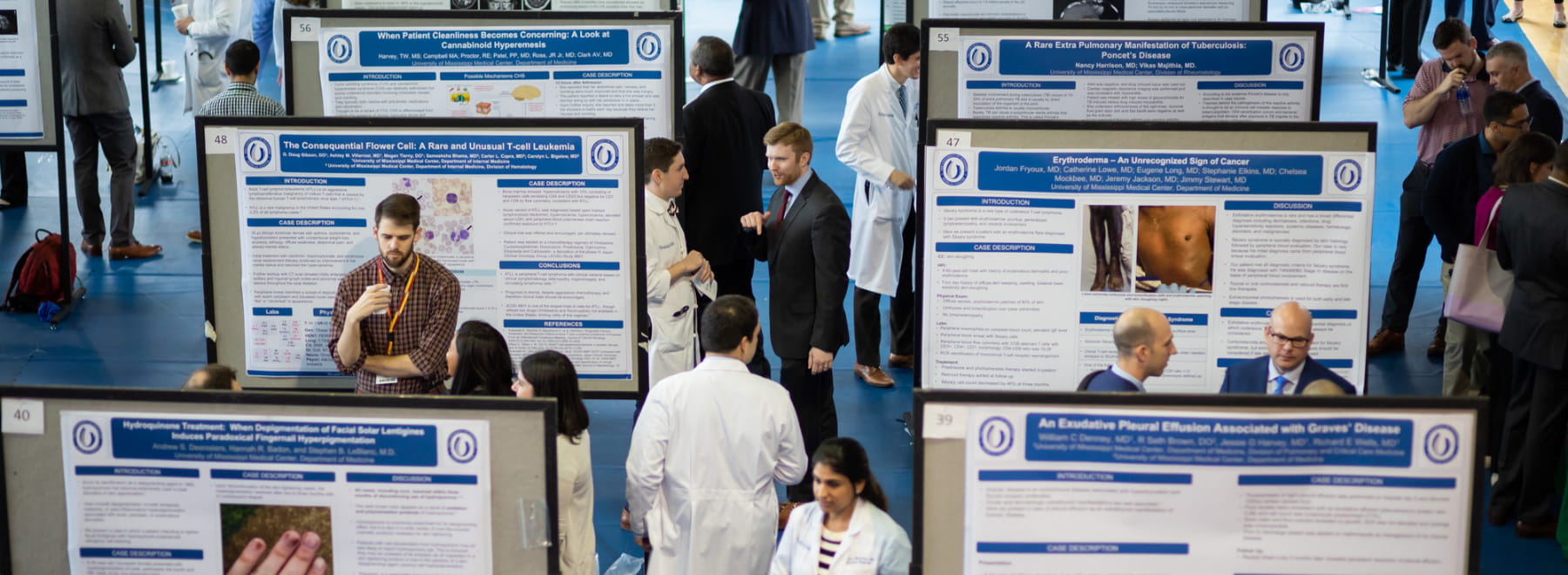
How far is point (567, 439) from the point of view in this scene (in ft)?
15.4

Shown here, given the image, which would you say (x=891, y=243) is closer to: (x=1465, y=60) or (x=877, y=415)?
(x=877, y=415)

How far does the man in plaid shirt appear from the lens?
5.09m

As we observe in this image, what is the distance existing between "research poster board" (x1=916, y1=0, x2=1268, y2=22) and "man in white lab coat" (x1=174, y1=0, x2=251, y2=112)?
5943 millimetres

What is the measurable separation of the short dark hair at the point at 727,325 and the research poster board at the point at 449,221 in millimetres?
517

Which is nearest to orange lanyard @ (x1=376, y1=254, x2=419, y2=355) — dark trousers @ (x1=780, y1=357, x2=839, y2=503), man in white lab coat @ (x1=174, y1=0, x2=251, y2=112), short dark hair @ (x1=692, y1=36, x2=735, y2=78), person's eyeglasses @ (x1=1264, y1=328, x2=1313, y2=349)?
dark trousers @ (x1=780, y1=357, x2=839, y2=503)

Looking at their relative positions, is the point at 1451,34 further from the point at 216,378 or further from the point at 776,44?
the point at 216,378

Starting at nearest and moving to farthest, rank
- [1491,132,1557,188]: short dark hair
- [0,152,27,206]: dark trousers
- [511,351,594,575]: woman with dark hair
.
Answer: [511,351,594,575]: woman with dark hair < [1491,132,1557,188]: short dark hair < [0,152,27,206]: dark trousers

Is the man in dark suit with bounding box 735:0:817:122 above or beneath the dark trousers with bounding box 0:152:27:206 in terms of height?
above

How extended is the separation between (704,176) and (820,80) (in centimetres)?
701

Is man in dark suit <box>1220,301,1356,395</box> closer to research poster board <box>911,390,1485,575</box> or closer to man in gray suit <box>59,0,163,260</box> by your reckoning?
research poster board <box>911,390,1485,575</box>

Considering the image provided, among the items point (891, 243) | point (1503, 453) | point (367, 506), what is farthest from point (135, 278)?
point (1503, 453)

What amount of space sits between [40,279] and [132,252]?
100cm

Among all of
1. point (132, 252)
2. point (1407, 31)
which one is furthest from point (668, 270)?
point (1407, 31)

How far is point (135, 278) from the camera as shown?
9.66 metres
